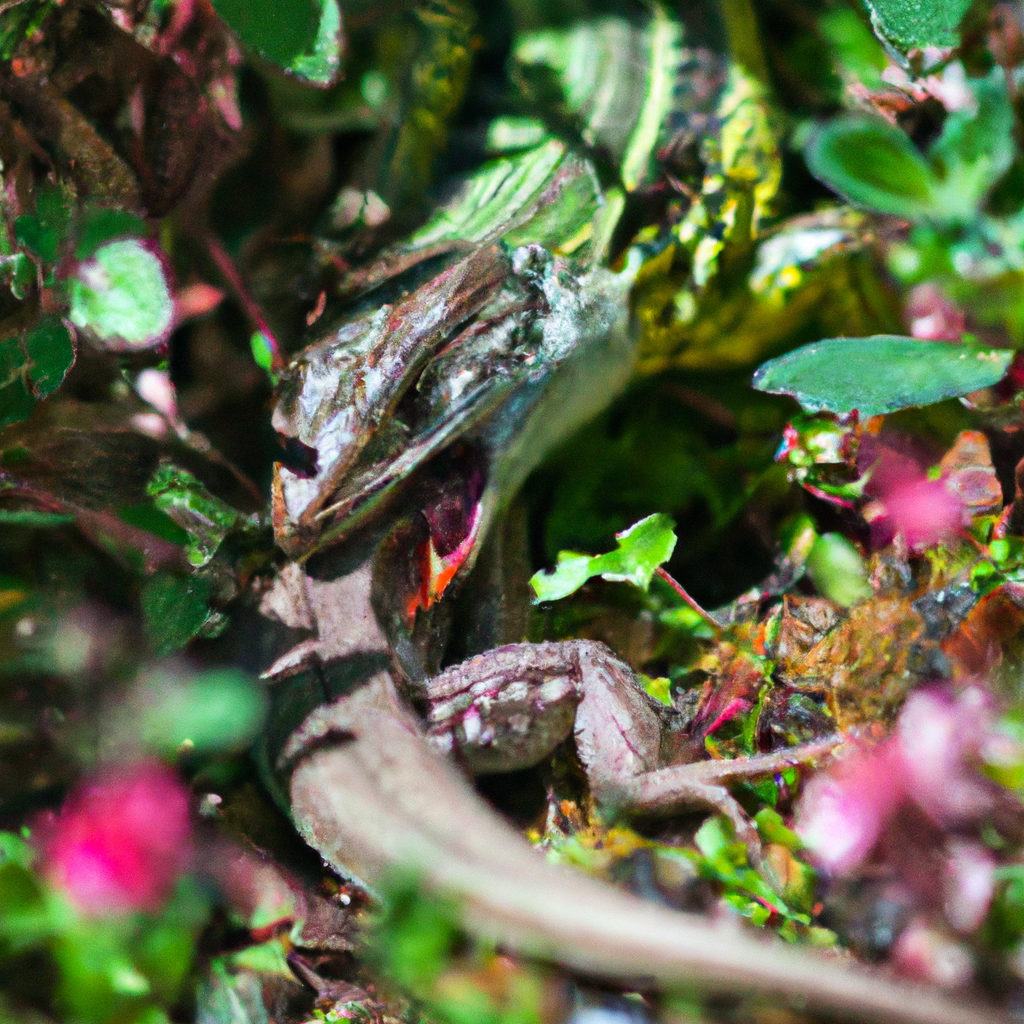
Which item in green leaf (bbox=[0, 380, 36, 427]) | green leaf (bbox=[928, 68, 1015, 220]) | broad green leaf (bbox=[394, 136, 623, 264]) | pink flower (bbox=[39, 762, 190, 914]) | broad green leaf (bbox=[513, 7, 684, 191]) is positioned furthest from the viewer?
broad green leaf (bbox=[513, 7, 684, 191])

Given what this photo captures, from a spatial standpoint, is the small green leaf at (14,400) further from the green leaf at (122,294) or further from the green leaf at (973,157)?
the green leaf at (973,157)

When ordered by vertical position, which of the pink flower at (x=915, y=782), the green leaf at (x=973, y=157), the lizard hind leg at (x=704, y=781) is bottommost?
the lizard hind leg at (x=704, y=781)

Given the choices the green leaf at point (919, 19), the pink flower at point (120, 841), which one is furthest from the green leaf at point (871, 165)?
the pink flower at point (120, 841)

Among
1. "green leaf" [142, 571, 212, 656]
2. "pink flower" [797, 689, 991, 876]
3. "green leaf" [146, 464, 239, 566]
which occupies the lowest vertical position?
"pink flower" [797, 689, 991, 876]

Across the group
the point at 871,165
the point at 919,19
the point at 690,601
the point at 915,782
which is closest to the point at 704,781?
the point at 915,782

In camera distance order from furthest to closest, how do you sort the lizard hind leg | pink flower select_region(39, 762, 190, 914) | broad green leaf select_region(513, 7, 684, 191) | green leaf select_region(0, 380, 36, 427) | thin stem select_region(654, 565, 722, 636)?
1. broad green leaf select_region(513, 7, 684, 191)
2. thin stem select_region(654, 565, 722, 636)
3. green leaf select_region(0, 380, 36, 427)
4. the lizard hind leg
5. pink flower select_region(39, 762, 190, 914)

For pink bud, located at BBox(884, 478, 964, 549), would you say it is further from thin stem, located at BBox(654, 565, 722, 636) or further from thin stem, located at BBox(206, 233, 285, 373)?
thin stem, located at BBox(206, 233, 285, 373)

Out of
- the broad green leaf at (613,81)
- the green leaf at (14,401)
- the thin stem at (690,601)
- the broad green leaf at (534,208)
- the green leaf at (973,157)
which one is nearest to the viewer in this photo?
the green leaf at (14,401)

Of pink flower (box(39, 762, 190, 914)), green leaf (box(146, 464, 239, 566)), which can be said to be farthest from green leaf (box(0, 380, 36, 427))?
pink flower (box(39, 762, 190, 914))
